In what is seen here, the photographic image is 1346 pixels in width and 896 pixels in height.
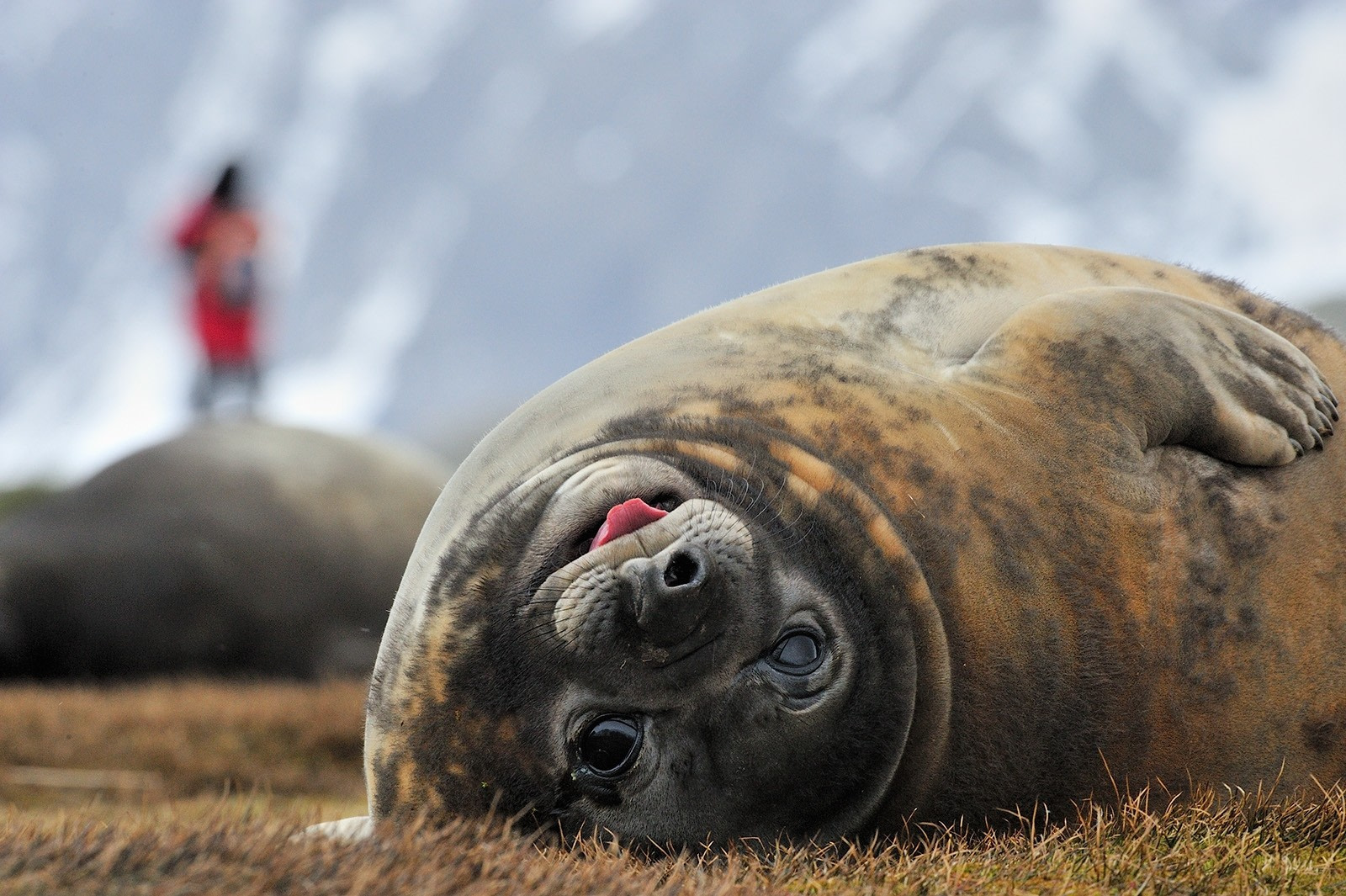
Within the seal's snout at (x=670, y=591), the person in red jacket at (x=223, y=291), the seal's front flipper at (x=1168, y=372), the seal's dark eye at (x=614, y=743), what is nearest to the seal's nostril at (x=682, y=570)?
the seal's snout at (x=670, y=591)

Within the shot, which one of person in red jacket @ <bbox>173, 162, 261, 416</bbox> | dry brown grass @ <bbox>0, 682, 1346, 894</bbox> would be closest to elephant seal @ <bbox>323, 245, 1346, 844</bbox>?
dry brown grass @ <bbox>0, 682, 1346, 894</bbox>

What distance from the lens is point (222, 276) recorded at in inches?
453

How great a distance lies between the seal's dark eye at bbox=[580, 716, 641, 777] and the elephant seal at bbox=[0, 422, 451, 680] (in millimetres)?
5709

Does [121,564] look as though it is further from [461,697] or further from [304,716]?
[461,697]

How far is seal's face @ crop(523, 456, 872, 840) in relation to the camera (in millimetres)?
2734

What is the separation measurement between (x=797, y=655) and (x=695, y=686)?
19cm

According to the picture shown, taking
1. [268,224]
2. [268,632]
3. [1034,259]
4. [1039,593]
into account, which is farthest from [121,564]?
[1039,593]

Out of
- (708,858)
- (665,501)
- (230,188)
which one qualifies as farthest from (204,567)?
(708,858)

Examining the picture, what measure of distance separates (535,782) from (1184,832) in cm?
117

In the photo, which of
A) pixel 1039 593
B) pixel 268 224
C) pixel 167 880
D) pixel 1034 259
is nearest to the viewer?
pixel 167 880

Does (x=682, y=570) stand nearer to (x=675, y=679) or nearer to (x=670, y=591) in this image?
(x=670, y=591)

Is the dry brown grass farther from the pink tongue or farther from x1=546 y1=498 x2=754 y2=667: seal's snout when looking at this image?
the pink tongue

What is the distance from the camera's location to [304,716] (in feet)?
21.4

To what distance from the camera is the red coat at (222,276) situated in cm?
1138
